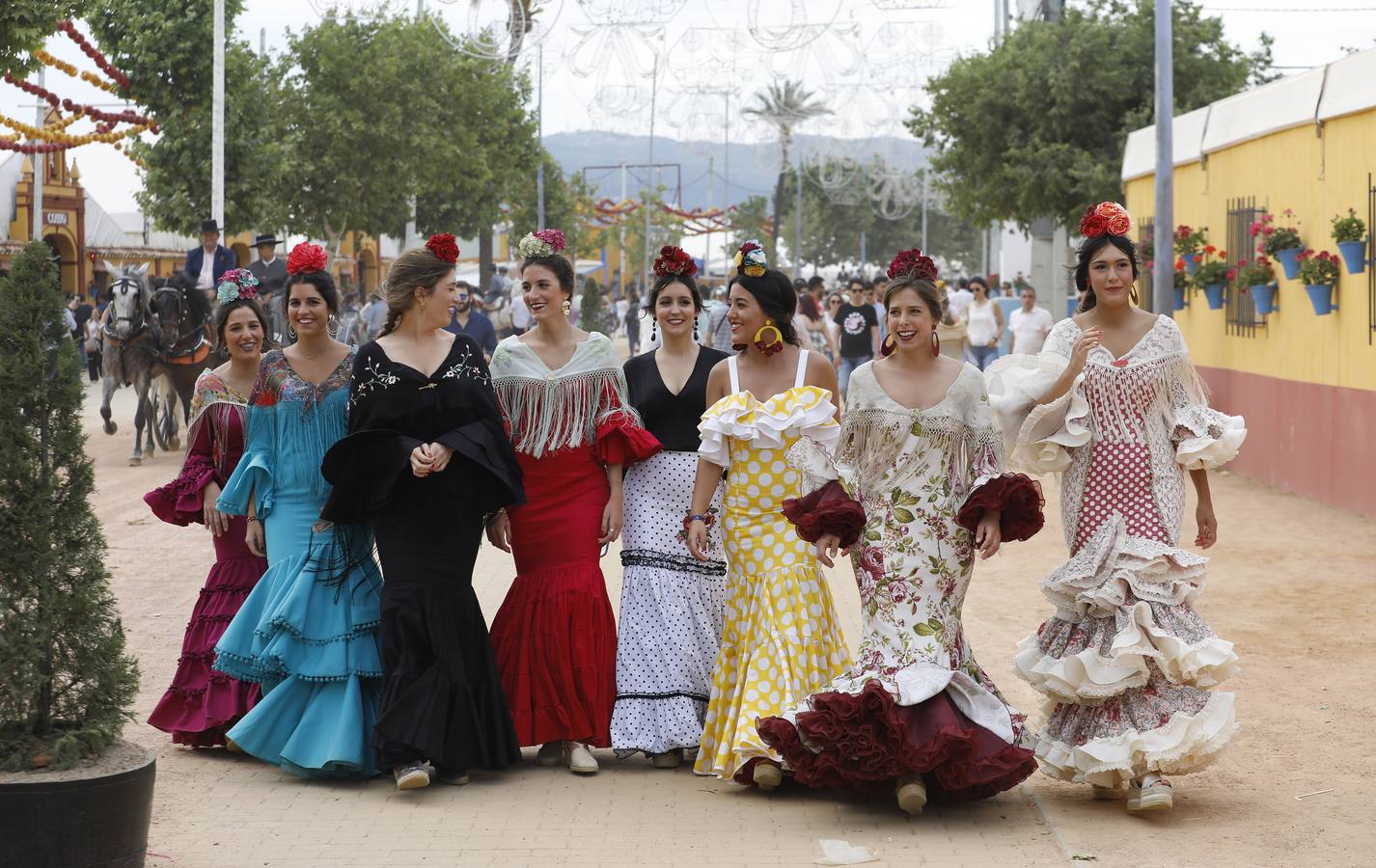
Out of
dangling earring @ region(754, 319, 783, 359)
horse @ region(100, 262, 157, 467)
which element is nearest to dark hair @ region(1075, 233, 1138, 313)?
dangling earring @ region(754, 319, 783, 359)

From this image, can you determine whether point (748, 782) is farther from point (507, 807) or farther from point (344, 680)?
point (344, 680)

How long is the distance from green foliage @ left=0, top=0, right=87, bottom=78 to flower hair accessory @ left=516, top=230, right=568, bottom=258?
8.72 metres

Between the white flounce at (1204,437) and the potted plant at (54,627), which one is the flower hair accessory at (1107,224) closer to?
the white flounce at (1204,437)

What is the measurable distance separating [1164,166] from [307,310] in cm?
1399

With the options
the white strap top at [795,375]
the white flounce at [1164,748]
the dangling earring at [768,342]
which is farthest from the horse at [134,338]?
the white flounce at [1164,748]

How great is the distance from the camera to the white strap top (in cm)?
691

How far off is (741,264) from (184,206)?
2361cm

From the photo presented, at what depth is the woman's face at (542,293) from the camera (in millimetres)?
7094

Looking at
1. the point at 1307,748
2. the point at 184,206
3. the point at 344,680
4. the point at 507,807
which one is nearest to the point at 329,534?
the point at 344,680

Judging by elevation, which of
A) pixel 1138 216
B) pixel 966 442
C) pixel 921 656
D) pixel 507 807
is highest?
pixel 1138 216

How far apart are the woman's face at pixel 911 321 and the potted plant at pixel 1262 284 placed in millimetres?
11859

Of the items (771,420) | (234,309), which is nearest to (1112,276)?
(771,420)

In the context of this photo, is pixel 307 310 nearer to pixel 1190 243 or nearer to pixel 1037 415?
pixel 1037 415

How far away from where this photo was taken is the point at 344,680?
265 inches
